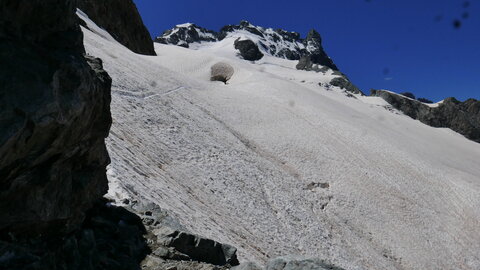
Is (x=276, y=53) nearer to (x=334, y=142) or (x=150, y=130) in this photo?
(x=334, y=142)

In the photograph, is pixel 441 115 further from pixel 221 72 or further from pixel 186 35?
pixel 186 35

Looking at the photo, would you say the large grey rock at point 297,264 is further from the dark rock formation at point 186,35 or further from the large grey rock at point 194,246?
the dark rock formation at point 186,35

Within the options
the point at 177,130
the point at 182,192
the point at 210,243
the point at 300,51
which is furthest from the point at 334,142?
the point at 300,51

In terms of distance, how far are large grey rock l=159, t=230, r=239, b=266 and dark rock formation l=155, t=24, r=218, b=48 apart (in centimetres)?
15626

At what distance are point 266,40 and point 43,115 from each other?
18196 centimetres

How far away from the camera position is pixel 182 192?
19047mm

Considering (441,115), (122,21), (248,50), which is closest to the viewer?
(122,21)

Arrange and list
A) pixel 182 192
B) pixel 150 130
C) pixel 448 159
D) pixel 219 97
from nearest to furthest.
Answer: pixel 182 192, pixel 150 130, pixel 219 97, pixel 448 159

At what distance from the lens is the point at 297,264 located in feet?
30.0

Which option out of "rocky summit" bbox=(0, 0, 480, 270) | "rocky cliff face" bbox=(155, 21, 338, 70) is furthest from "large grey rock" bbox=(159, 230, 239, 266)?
"rocky cliff face" bbox=(155, 21, 338, 70)

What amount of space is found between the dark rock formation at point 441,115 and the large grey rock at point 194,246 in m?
74.3

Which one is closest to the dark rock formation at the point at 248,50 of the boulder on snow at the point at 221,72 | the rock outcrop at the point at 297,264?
the boulder on snow at the point at 221,72

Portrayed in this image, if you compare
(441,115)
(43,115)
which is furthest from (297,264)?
(441,115)

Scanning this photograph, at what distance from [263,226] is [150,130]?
28.4ft
